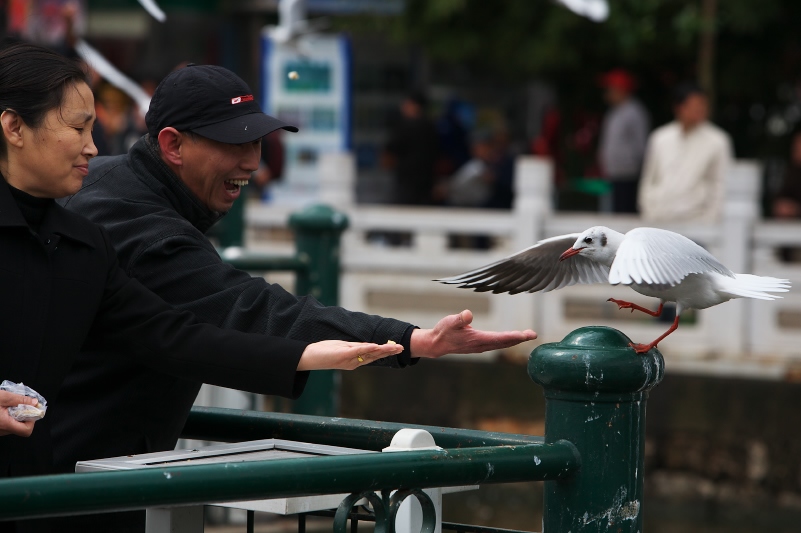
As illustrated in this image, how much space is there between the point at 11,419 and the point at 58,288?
0.30 meters

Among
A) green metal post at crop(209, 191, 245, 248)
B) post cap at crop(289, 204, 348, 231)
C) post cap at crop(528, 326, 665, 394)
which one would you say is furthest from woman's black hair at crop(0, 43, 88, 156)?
green metal post at crop(209, 191, 245, 248)

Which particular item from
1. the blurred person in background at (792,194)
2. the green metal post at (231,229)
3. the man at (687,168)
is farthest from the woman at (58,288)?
the blurred person in background at (792,194)

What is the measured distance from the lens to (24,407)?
77.7 inches

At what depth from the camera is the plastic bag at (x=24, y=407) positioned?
6.45 ft

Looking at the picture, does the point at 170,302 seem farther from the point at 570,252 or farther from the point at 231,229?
the point at 231,229

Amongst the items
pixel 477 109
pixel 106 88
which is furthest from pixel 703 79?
pixel 106 88

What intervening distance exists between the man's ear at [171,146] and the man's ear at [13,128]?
0.45 m

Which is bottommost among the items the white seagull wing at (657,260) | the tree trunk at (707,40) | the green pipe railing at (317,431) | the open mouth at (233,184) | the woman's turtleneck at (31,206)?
the green pipe railing at (317,431)

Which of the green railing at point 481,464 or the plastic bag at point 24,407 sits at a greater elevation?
the plastic bag at point 24,407

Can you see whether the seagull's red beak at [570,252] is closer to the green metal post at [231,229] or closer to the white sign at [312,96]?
the green metal post at [231,229]

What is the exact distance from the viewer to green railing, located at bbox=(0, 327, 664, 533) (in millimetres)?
1783

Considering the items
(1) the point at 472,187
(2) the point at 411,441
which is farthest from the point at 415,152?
(2) the point at 411,441

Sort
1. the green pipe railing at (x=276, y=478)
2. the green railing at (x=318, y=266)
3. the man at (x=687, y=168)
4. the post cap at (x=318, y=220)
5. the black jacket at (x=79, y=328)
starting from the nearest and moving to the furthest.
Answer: the green pipe railing at (x=276, y=478)
the black jacket at (x=79, y=328)
the green railing at (x=318, y=266)
the post cap at (x=318, y=220)
the man at (x=687, y=168)

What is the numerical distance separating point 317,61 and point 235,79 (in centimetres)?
913
